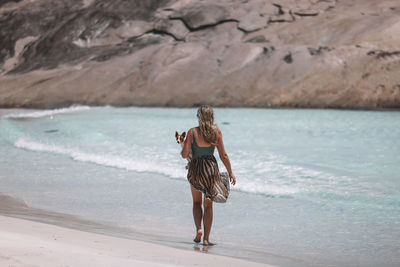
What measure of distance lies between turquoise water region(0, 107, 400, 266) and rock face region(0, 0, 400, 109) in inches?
413

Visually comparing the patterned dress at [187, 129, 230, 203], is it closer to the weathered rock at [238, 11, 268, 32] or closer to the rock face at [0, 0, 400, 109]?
the rock face at [0, 0, 400, 109]

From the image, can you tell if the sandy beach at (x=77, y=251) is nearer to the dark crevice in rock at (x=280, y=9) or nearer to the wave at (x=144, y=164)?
the wave at (x=144, y=164)

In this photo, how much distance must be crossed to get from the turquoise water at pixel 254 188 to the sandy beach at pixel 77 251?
0.51m

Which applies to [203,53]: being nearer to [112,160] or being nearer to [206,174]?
[112,160]

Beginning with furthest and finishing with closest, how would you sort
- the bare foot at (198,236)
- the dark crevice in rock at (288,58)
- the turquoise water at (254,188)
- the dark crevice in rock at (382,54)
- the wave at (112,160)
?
1. the dark crevice in rock at (288,58)
2. the dark crevice in rock at (382,54)
3. the wave at (112,160)
4. the turquoise water at (254,188)
5. the bare foot at (198,236)

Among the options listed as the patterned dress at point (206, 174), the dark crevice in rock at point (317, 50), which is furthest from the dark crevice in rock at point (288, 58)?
the patterned dress at point (206, 174)

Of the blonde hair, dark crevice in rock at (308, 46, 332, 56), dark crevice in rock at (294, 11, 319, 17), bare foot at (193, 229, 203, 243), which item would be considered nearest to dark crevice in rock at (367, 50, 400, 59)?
dark crevice in rock at (308, 46, 332, 56)

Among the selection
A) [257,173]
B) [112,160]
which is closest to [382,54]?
[112,160]

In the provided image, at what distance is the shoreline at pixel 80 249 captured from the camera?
3.80 m

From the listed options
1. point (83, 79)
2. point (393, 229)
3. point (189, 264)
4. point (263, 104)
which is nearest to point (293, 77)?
point (263, 104)

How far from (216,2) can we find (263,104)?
1115 centimetres

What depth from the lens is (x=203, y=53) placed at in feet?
108

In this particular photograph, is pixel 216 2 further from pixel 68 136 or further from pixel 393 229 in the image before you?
pixel 393 229

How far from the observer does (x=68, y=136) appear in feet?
54.5
